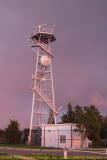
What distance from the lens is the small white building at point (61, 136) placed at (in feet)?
136

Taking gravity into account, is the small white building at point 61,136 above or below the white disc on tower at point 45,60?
below

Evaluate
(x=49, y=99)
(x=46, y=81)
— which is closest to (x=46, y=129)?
(x=49, y=99)

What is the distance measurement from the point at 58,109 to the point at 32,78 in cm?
675

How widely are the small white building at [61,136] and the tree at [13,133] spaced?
5.61 m

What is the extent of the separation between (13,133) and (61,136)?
9.72 metres

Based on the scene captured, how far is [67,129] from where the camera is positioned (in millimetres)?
41938

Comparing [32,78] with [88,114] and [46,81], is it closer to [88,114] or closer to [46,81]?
[46,81]

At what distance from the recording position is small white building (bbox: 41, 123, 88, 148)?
41.4 metres

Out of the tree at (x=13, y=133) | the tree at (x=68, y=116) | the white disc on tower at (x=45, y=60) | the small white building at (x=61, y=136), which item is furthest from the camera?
Result: the tree at (x=68, y=116)

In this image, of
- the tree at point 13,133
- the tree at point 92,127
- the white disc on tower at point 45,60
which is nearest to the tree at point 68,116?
the tree at point 13,133

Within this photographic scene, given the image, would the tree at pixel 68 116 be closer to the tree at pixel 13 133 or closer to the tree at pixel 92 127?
the tree at pixel 13 133

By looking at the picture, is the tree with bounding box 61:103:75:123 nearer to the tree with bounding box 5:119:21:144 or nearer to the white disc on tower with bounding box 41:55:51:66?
the tree with bounding box 5:119:21:144

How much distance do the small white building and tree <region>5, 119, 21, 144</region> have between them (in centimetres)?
561

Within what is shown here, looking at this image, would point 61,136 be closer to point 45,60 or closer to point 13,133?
point 13,133
